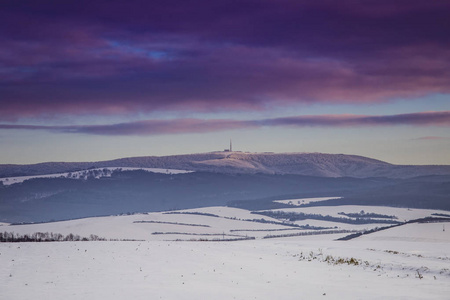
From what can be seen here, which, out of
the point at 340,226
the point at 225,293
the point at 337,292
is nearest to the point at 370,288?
the point at 337,292

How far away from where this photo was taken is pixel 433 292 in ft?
103

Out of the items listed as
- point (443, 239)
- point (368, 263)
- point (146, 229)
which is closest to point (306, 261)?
point (368, 263)

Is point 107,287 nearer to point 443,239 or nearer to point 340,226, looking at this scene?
point 443,239

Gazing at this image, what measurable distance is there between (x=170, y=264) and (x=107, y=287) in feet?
35.8

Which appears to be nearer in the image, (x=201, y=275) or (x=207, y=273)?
(x=201, y=275)

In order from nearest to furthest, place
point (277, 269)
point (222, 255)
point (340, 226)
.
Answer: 1. point (277, 269)
2. point (222, 255)
3. point (340, 226)

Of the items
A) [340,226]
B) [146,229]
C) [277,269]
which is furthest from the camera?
[340,226]

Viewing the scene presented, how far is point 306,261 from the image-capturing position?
158 ft

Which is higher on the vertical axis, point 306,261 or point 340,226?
point 306,261

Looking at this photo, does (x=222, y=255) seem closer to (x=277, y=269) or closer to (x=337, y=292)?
(x=277, y=269)

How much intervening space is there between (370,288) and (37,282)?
66.7 feet

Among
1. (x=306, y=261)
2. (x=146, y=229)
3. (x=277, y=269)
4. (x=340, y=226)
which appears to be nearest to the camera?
(x=277, y=269)

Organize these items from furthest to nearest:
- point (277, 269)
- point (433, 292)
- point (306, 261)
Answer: point (306, 261)
point (277, 269)
point (433, 292)

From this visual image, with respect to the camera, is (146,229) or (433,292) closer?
(433,292)
